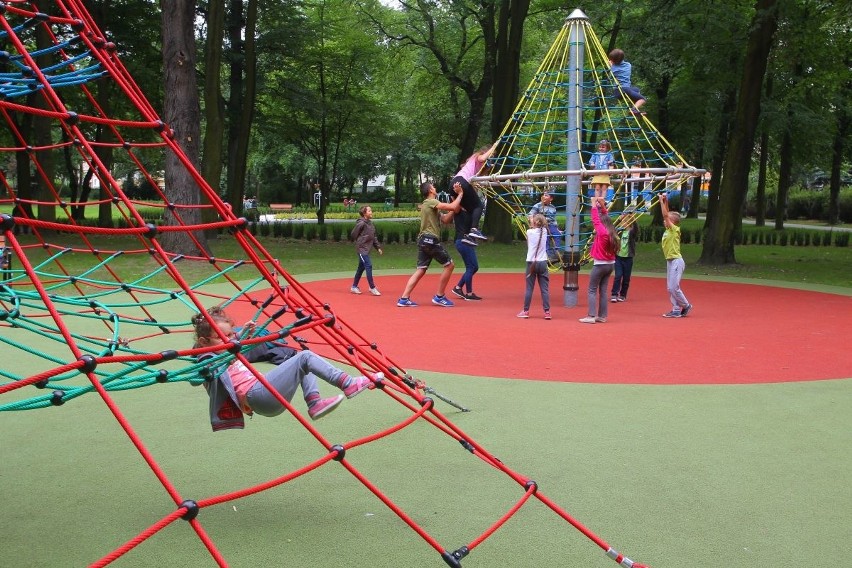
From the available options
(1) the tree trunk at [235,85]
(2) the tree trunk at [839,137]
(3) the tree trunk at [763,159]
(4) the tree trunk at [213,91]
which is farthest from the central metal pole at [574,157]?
(2) the tree trunk at [839,137]

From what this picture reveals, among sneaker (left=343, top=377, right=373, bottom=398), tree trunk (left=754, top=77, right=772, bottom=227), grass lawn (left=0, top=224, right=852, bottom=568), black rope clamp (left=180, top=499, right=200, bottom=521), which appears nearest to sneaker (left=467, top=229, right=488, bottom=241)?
grass lawn (left=0, top=224, right=852, bottom=568)

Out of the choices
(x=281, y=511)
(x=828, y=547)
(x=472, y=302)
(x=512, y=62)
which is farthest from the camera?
(x=512, y=62)

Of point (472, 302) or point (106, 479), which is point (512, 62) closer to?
point (472, 302)

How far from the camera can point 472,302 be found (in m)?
12.5

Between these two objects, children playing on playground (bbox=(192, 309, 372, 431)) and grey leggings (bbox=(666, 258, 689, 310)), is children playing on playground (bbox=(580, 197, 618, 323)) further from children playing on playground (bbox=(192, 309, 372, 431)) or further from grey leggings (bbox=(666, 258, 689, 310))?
children playing on playground (bbox=(192, 309, 372, 431))

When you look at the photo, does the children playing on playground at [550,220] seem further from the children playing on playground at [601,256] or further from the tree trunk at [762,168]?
the tree trunk at [762,168]

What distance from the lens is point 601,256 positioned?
33.6 feet

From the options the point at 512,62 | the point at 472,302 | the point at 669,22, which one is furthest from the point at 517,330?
the point at 512,62

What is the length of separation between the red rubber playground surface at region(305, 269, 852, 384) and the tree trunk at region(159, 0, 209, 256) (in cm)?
391

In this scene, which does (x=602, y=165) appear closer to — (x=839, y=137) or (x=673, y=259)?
(x=673, y=259)

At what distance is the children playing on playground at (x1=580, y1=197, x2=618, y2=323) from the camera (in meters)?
10.2

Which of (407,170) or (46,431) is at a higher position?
(407,170)

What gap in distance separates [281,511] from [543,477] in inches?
60.6

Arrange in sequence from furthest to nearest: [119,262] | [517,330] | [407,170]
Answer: [407,170], [119,262], [517,330]
